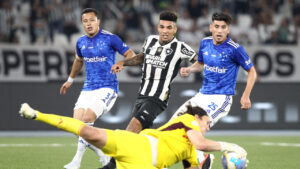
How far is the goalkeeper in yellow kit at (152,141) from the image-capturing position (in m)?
6.41

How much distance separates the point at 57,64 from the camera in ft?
55.7

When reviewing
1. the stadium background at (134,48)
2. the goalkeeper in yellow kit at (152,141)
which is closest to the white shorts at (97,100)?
the goalkeeper in yellow kit at (152,141)

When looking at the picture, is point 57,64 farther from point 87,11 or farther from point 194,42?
point 87,11

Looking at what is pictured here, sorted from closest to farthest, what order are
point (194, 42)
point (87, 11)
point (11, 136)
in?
1. point (87, 11)
2. point (11, 136)
3. point (194, 42)

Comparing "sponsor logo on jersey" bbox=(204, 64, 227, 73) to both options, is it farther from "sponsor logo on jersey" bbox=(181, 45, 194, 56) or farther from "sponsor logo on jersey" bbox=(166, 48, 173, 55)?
"sponsor logo on jersey" bbox=(166, 48, 173, 55)

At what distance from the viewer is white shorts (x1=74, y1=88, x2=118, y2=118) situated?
8.95 metres

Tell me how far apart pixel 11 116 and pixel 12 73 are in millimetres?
1233

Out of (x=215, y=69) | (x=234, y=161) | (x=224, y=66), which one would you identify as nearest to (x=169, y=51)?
(x=215, y=69)

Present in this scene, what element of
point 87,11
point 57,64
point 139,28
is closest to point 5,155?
point 87,11

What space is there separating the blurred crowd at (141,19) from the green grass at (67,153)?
12.8 ft

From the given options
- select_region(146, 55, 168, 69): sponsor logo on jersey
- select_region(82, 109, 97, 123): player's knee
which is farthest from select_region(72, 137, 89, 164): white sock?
select_region(146, 55, 168, 69): sponsor logo on jersey

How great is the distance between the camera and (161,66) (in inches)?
341

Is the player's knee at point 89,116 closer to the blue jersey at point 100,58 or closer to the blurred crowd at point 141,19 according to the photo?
the blue jersey at point 100,58

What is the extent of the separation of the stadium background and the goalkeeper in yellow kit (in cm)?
997
